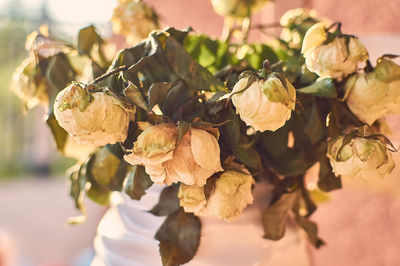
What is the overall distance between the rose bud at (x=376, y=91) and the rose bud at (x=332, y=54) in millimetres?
12

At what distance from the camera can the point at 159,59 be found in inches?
13.9

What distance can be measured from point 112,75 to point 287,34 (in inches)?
8.8

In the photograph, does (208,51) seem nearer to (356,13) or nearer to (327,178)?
(327,178)

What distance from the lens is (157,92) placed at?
32cm

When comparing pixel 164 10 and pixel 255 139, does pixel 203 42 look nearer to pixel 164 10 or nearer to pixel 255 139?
pixel 255 139

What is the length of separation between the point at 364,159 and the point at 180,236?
16 centimetres

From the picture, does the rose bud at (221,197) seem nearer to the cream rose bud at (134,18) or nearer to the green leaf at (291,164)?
the green leaf at (291,164)

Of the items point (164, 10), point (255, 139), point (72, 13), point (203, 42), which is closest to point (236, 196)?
point (255, 139)

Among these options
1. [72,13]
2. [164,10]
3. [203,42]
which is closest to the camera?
[203,42]

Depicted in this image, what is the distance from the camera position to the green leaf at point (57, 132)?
388mm

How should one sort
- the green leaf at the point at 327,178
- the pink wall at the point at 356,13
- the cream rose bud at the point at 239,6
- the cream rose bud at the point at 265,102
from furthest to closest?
the pink wall at the point at 356,13 → the cream rose bud at the point at 239,6 → the green leaf at the point at 327,178 → the cream rose bud at the point at 265,102

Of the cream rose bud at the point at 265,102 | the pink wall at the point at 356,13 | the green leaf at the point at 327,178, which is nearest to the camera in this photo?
the cream rose bud at the point at 265,102

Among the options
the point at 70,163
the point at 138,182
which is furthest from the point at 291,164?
the point at 70,163

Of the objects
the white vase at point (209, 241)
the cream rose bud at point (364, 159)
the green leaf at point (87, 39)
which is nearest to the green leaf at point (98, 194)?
the white vase at point (209, 241)
